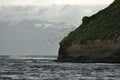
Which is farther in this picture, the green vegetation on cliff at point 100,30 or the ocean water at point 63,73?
the green vegetation on cliff at point 100,30

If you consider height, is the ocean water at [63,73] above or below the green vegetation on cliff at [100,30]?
below

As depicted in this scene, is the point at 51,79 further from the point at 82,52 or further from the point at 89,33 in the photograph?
the point at 89,33

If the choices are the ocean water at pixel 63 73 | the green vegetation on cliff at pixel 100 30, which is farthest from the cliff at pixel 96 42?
the ocean water at pixel 63 73

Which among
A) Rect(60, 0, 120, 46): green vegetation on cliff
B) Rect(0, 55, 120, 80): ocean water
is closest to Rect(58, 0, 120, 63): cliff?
Rect(60, 0, 120, 46): green vegetation on cliff

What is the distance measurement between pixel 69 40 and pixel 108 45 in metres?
31.8

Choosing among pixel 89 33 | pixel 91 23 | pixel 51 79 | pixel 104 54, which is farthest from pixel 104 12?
pixel 51 79

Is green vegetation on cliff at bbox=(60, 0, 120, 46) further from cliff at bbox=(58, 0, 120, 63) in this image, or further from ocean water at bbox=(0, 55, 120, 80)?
ocean water at bbox=(0, 55, 120, 80)

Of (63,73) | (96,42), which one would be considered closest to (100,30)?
(96,42)

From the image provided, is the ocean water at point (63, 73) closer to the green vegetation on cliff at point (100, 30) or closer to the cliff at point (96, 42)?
the cliff at point (96, 42)

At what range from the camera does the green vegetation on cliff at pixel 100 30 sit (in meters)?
154

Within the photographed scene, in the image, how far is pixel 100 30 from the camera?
163750 millimetres

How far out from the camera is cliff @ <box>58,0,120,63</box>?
143 m

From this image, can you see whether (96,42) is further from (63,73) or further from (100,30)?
(63,73)

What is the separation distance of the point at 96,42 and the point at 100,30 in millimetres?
11048
